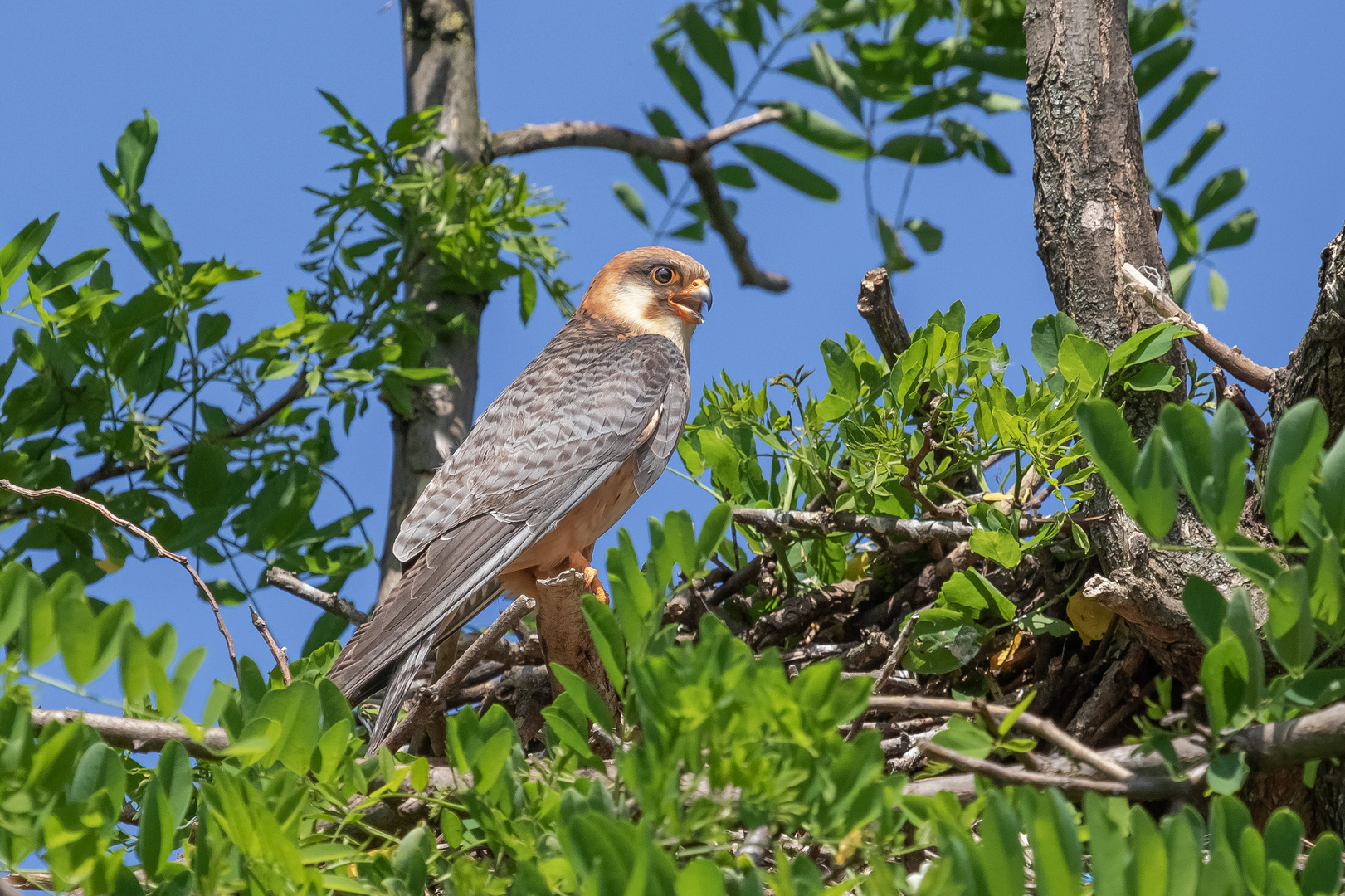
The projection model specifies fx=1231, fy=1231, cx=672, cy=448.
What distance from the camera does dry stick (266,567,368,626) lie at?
14.0 ft

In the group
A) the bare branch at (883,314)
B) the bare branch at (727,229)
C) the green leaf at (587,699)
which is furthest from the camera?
the bare branch at (727,229)

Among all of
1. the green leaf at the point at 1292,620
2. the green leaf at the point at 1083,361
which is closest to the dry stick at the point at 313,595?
the green leaf at the point at 1083,361

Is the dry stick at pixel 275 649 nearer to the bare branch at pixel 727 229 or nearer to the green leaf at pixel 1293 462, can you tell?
the green leaf at pixel 1293 462

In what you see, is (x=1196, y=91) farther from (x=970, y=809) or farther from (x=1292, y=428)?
(x=970, y=809)

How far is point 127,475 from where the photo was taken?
4.65 m

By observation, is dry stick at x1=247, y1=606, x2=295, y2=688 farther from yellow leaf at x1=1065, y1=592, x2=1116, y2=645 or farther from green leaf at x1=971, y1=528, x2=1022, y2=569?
yellow leaf at x1=1065, y1=592, x2=1116, y2=645

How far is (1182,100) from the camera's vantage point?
5.27 meters

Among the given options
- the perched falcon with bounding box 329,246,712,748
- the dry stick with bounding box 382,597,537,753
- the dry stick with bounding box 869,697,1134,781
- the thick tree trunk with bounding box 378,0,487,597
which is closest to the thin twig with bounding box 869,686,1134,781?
the dry stick with bounding box 869,697,1134,781

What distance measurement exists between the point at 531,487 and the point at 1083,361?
2098 millimetres

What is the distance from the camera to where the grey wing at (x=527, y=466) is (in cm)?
404

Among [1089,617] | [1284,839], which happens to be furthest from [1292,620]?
[1089,617]

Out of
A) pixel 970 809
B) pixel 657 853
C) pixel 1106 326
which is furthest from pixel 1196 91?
pixel 657 853

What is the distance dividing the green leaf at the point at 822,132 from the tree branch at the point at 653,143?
62 mm

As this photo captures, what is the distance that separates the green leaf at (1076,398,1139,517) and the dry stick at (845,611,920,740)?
1050mm
